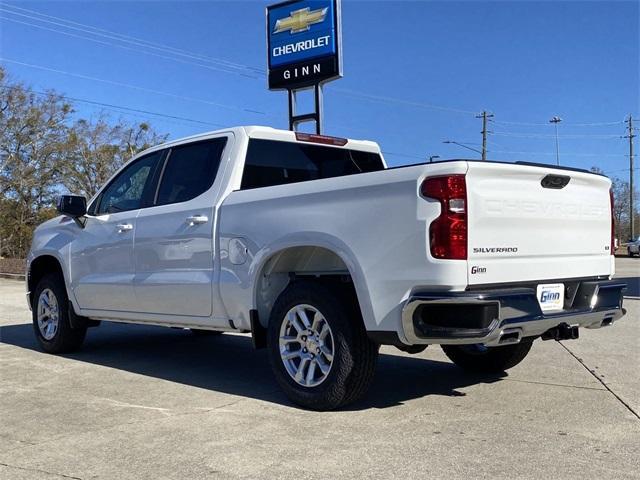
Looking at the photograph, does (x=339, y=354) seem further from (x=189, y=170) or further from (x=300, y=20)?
(x=300, y=20)

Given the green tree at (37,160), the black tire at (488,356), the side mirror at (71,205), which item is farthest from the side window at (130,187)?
the green tree at (37,160)

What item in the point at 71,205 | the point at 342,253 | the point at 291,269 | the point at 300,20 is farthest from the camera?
the point at 300,20

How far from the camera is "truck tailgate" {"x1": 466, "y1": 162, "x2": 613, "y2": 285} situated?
408 centimetres

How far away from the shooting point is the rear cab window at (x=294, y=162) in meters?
5.74

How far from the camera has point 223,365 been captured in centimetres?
666

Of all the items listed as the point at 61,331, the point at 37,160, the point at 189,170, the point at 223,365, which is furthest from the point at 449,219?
the point at 37,160

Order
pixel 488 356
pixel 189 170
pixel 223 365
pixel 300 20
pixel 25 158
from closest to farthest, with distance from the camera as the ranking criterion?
1. pixel 488 356
2. pixel 189 170
3. pixel 223 365
4. pixel 300 20
5. pixel 25 158

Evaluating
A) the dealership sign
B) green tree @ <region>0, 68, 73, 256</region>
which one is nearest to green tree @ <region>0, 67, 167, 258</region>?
green tree @ <region>0, 68, 73, 256</region>

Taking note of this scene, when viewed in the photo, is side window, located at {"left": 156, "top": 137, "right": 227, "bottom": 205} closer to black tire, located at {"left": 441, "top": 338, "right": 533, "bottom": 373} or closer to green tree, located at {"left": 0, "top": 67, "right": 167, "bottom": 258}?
black tire, located at {"left": 441, "top": 338, "right": 533, "bottom": 373}

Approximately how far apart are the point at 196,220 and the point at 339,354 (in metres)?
1.84

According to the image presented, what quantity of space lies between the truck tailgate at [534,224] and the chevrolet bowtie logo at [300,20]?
12.5 meters

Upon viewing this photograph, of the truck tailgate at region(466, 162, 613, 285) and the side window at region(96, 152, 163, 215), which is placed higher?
the side window at region(96, 152, 163, 215)

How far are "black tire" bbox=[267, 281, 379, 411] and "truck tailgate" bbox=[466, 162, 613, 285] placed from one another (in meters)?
0.91

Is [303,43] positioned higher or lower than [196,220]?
higher
